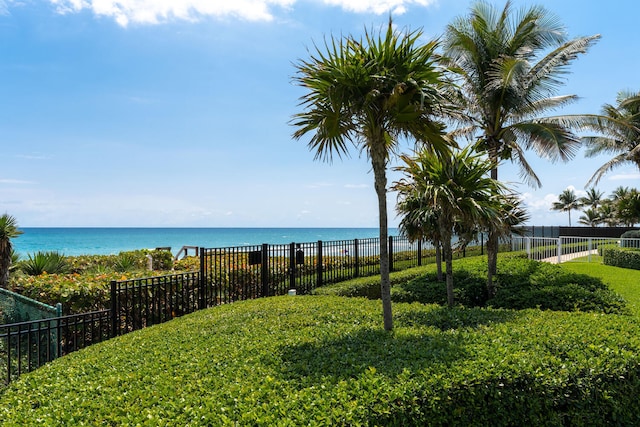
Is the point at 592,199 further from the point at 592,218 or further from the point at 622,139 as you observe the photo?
the point at 622,139

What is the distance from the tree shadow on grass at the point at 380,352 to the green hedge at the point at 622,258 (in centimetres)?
1410

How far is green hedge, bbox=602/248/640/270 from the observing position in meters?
16.6

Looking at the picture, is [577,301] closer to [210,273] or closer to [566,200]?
[210,273]

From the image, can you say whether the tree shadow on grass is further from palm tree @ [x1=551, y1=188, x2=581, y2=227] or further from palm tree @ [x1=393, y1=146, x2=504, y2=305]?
palm tree @ [x1=551, y1=188, x2=581, y2=227]

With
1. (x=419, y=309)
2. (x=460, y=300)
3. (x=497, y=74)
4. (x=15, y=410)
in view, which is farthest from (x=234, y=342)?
(x=497, y=74)

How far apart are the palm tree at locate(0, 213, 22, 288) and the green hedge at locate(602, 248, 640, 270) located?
66.2 feet

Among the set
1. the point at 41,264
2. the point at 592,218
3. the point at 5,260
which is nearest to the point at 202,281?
the point at 5,260

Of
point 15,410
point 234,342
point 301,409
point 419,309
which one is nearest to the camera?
point 301,409

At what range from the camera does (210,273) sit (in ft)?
32.4

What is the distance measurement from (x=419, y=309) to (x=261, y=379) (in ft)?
13.4

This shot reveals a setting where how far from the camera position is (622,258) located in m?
17.2

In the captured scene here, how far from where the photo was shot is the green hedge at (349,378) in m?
3.24

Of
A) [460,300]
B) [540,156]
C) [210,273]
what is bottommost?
[460,300]

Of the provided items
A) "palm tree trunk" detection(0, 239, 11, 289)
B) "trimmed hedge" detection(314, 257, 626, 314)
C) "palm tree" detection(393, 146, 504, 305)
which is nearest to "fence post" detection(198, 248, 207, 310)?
"trimmed hedge" detection(314, 257, 626, 314)
